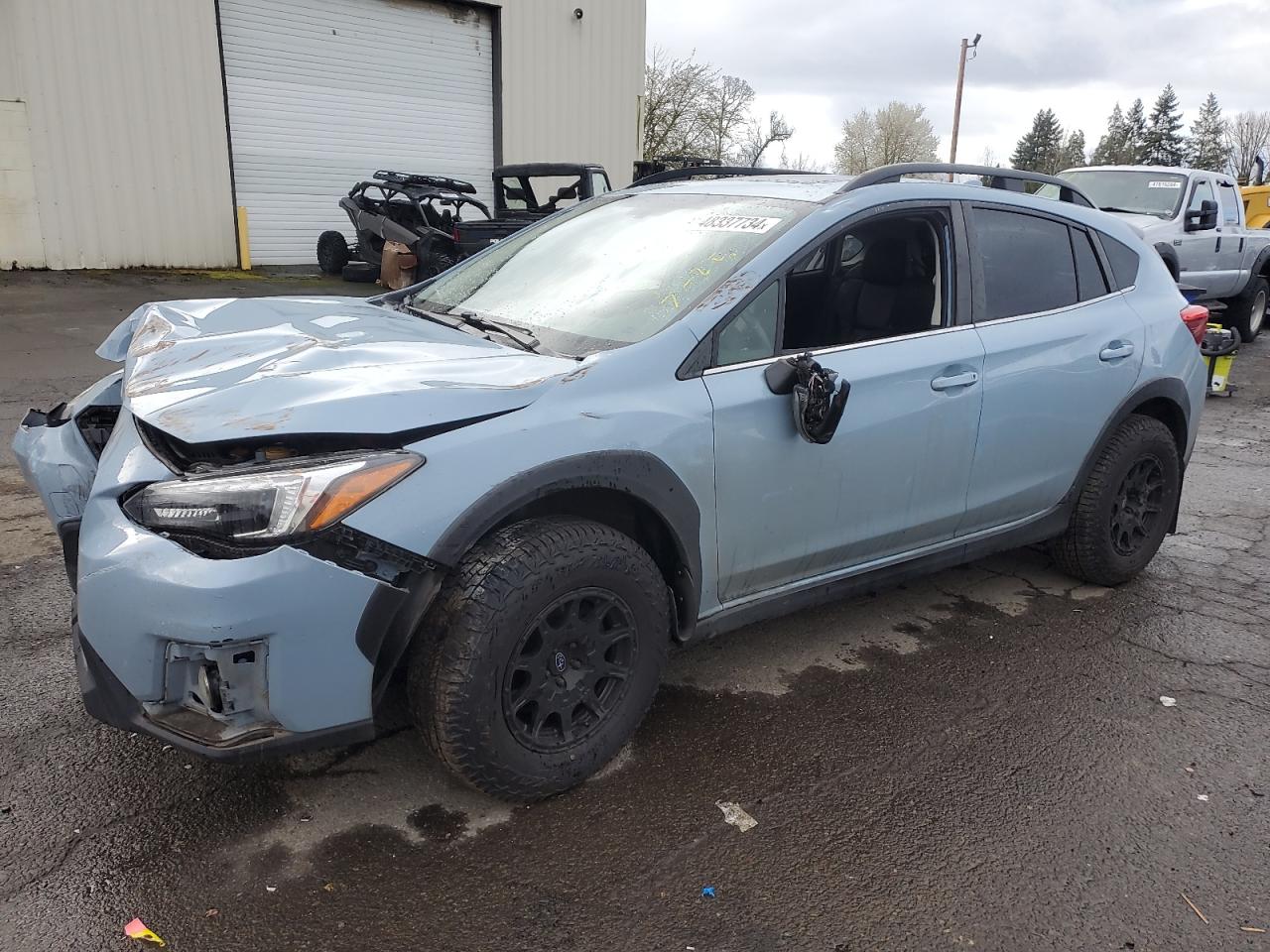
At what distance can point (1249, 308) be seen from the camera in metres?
12.8

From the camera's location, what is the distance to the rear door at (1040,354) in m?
3.60

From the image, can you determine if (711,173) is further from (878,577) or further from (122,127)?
(122,127)

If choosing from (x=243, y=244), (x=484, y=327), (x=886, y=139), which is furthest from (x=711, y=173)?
(x=886, y=139)

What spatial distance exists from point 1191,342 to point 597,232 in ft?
8.73

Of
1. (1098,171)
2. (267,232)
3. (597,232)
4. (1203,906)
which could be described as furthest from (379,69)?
(1203,906)

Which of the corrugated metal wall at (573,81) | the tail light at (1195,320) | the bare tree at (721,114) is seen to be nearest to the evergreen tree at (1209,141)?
the bare tree at (721,114)

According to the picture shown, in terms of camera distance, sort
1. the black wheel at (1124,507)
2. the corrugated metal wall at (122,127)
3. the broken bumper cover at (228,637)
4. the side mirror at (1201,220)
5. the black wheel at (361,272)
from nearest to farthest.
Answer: the broken bumper cover at (228,637) → the black wheel at (1124,507) → the side mirror at (1201,220) → the corrugated metal wall at (122,127) → the black wheel at (361,272)

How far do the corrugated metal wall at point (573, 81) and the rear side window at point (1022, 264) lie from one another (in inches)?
611

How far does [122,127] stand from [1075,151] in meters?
82.4

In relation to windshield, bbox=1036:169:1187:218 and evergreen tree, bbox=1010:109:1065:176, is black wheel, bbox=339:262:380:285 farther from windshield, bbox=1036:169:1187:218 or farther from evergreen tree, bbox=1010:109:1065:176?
evergreen tree, bbox=1010:109:1065:176

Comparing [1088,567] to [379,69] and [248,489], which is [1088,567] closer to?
[248,489]

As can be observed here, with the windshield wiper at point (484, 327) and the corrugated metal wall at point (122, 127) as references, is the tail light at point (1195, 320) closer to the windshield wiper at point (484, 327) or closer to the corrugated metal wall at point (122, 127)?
the windshield wiper at point (484, 327)

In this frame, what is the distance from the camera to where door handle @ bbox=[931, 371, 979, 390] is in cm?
335

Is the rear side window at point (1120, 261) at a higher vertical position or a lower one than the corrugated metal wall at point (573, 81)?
lower
